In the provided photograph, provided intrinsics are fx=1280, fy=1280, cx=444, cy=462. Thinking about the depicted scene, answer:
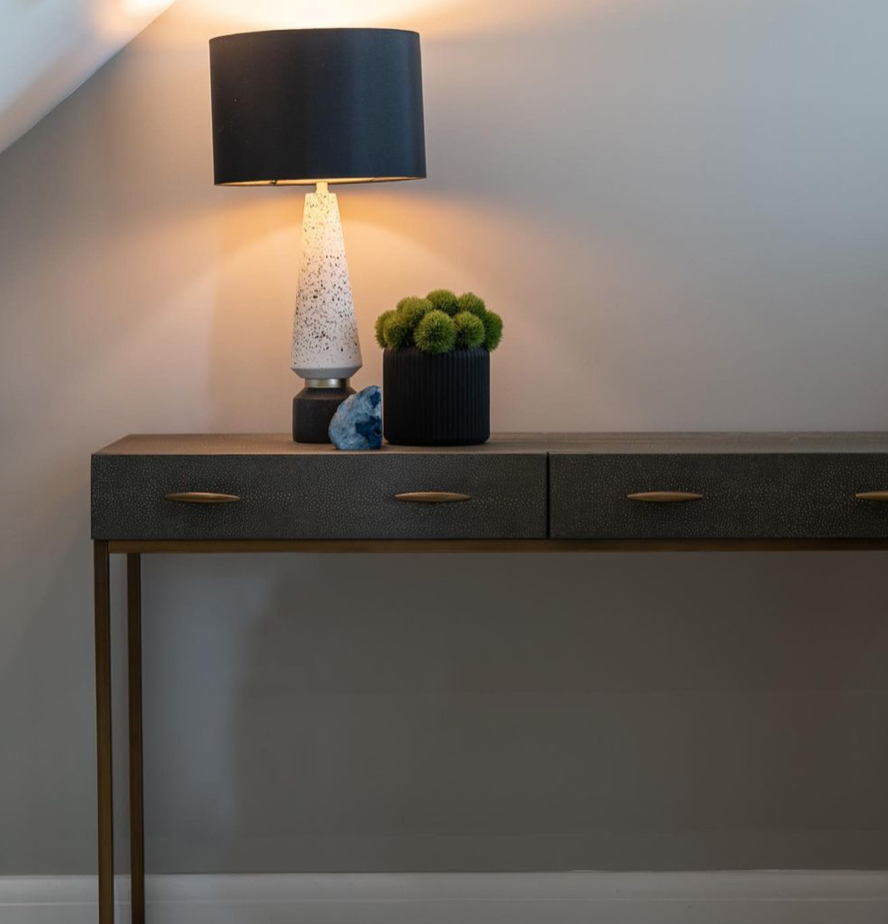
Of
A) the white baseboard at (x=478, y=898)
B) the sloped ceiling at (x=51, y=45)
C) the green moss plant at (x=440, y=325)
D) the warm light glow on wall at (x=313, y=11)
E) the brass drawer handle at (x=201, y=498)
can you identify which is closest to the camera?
the sloped ceiling at (x=51, y=45)

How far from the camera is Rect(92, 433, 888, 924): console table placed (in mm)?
1770

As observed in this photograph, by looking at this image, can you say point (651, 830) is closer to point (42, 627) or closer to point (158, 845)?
point (158, 845)

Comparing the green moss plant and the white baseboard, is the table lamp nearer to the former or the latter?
the green moss plant

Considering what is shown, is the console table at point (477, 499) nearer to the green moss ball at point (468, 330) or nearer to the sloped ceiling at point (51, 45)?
the green moss ball at point (468, 330)

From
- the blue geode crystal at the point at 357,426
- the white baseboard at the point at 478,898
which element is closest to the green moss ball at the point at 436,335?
the blue geode crystal at the point at 357,426

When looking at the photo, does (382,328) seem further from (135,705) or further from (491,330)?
(135,705)

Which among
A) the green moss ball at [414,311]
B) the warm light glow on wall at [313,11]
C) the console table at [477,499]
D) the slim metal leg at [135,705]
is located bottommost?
the slim metal leg at [135,705]

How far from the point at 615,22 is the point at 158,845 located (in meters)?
1.61

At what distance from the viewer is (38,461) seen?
218 cm

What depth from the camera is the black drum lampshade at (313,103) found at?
178cm

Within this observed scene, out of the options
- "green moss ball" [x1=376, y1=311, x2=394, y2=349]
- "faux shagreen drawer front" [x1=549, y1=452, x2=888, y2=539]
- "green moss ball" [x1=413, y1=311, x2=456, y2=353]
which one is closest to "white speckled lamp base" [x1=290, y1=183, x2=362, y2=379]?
"green moss ball" [x1=376, y1=311, x2=394, y2=349]

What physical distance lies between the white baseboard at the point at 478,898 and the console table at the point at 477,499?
77cm

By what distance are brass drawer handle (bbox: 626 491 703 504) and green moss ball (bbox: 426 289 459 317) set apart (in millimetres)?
390

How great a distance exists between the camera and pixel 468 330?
73.5 inches
